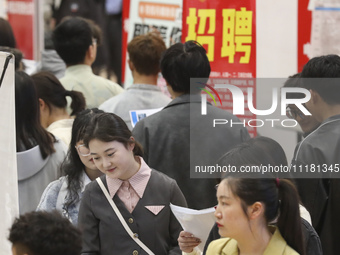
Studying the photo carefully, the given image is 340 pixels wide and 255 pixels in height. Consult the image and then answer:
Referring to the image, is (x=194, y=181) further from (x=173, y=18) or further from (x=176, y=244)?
(x=173, y=18)

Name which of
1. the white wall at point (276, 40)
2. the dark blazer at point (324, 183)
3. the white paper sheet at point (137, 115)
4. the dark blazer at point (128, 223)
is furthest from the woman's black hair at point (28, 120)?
the dark blazer at point (324, 183)

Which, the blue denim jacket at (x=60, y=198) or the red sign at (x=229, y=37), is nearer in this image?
the blue denim jacket at (x=60, y=198)

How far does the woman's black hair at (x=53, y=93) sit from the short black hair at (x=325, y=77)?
5.69 feet

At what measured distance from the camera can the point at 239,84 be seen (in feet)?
15.8

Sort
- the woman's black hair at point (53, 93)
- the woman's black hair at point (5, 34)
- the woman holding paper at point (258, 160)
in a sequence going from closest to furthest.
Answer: the woman holding paper at point (258, 160) → the woman's black hair at point (53, 93) → the woman's black hair at point (5, 34)

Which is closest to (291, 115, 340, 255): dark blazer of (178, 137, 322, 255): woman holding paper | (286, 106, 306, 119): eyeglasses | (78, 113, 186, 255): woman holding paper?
(286, 106, 306, 119): eyeglasses

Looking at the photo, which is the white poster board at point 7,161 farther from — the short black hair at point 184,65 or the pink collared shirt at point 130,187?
the short black hair at point 184,65

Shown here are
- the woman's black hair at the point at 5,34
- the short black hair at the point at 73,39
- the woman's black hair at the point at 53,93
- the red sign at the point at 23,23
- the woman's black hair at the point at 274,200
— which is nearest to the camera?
the woman's black hair at the point at 274,200

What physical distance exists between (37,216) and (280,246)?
94 centimetres

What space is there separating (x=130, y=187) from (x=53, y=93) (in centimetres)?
162

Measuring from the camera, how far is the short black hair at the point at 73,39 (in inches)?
233

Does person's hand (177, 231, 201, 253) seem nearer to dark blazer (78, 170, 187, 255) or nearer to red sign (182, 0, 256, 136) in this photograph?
dark blazer (78, 170, 187, 255)

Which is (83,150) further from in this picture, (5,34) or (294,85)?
(5,34)

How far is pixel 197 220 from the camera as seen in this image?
10.6 ft
